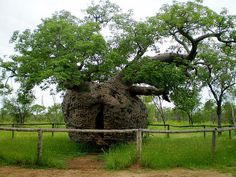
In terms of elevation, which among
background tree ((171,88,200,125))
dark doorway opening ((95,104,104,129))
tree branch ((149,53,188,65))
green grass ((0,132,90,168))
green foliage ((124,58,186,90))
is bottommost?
green grass ((0,132,90,168))

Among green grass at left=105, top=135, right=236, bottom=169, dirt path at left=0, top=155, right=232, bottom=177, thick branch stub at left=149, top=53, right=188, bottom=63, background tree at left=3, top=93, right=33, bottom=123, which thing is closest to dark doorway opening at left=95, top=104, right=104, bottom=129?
thick branch stub at left=149, top=53, right=188, bottom=63

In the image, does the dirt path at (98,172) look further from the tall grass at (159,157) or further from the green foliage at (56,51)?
the green foliage at (56,51)

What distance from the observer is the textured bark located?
14586 mm

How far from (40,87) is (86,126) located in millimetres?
3439

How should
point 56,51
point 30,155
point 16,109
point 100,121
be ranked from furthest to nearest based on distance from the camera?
point 16,109 < point 100,121 < point 56,51 < point 30,155

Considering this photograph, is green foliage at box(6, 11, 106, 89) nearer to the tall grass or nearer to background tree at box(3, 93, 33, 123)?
the tall grass

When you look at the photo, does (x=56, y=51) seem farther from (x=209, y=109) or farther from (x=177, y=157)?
(x=209, y=109)

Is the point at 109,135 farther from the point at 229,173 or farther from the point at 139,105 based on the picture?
the point at 229,173

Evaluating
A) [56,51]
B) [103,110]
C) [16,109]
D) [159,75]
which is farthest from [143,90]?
[16,109]

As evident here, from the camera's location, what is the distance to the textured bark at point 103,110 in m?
14.6

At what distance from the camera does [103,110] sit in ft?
48.6

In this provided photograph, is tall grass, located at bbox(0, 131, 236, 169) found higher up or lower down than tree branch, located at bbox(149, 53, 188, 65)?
lower down

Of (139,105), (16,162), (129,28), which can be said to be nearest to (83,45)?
(129,28)

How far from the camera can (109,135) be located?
47.4 feet
